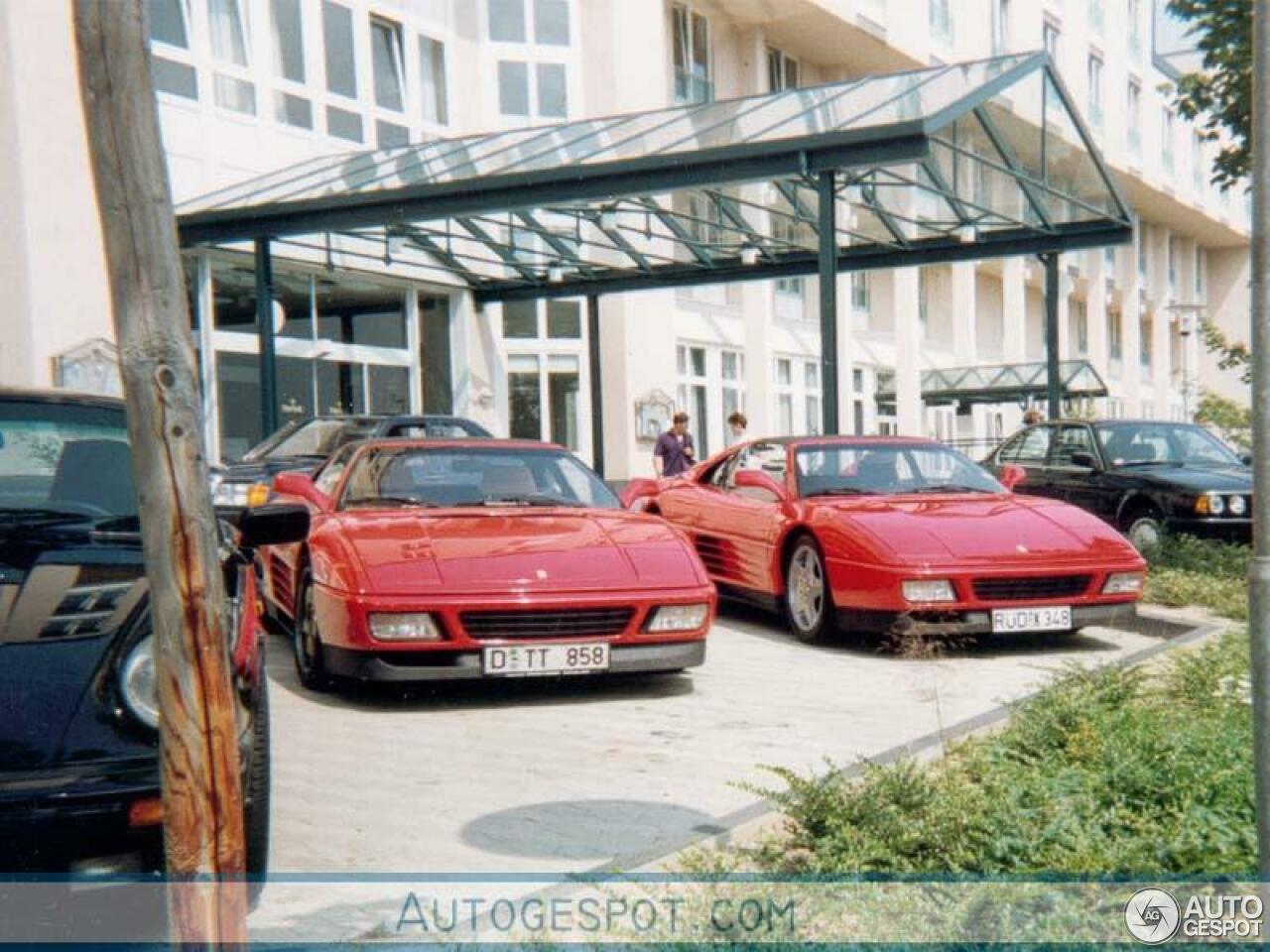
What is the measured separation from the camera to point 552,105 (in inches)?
965

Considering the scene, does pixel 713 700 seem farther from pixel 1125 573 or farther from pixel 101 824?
pixel 101 824

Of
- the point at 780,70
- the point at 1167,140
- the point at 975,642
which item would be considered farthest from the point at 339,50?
the point at 1167,140

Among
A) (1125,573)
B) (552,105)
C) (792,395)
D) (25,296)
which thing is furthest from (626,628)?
(792,395)

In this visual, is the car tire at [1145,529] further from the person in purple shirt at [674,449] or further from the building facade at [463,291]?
the person in purple shirt at [674,449]

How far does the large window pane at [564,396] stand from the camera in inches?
990

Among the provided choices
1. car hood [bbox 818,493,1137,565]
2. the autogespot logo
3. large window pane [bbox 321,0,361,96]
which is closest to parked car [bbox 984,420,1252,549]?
car hood [bbox 818,493,1137,565]

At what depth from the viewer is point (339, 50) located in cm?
2028

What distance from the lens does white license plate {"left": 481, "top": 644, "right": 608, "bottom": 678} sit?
6285mm

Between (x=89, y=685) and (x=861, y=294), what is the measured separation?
32.1 meters

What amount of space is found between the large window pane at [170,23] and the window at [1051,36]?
97.0ft

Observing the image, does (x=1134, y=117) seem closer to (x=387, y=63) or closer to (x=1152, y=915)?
(x=387, y=63)

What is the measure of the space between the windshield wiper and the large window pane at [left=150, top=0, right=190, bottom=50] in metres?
11.7

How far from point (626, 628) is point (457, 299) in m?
16.8

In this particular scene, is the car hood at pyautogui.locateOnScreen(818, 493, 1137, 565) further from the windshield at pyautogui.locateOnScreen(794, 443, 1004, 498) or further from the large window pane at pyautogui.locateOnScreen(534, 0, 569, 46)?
the large window pane at pyautogui.locateOnScreen(534, 0, 569, 46)
